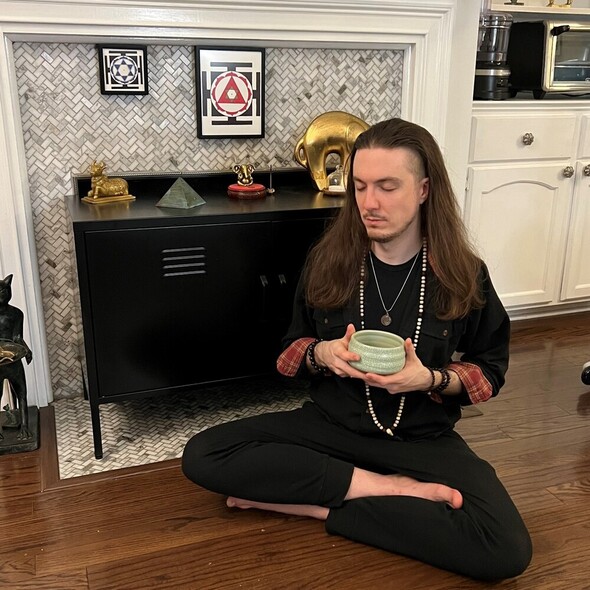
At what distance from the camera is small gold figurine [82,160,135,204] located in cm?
192

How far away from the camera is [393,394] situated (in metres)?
1.57

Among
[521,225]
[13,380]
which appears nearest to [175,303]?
[13,380]

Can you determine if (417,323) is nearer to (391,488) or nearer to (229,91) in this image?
(391,488)

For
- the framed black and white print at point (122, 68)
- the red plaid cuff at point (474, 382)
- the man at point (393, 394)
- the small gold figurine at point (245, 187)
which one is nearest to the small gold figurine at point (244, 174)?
the small gold figurine at point (245, 187)

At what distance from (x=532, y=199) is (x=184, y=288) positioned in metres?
1.50

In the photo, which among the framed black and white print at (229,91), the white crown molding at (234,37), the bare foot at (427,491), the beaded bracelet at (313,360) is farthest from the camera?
the framed black and white print at (229,91)

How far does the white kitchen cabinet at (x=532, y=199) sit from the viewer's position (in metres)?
2.55

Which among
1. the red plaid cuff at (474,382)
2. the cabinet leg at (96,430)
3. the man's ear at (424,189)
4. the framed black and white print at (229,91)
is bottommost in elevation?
the cabinet leg at (96,430)

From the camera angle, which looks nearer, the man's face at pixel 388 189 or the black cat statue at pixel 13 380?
the man's face at pixel 388 189

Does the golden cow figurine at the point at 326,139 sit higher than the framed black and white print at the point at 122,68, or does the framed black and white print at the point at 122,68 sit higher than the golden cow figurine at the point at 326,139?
the framed black and white print at the point at 122,68

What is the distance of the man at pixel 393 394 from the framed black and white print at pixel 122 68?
78cm

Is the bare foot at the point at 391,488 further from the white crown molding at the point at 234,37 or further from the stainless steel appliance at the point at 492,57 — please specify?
the stainless steel appliance at the point at 492,57

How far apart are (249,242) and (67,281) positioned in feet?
2.12

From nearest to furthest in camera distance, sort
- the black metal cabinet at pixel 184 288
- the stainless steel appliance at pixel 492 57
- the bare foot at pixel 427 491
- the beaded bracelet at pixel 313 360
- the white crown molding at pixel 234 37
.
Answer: the bare foot at pixel 427 491, the beaded bracelet at pixel 313 360, the black metal cabinet at pixel 184 288, the white crown molding at pixel 234 37, the stainless steel appliance at pixel 492 57
